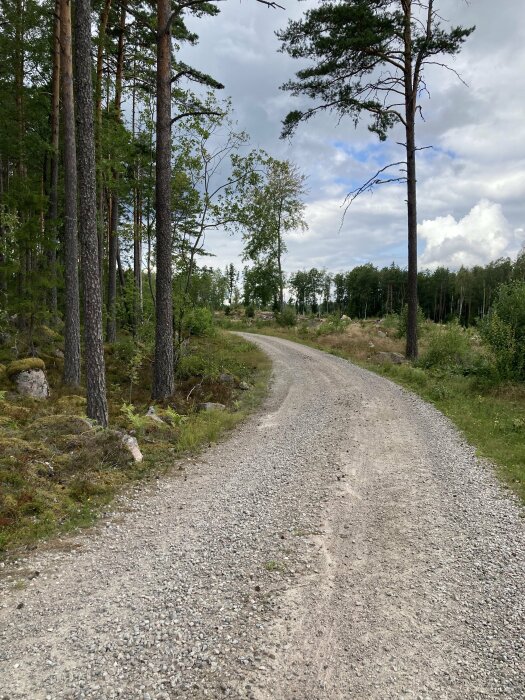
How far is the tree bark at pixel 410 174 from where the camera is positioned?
47.9 ft

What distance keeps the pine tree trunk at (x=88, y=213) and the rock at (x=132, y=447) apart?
4.25ft

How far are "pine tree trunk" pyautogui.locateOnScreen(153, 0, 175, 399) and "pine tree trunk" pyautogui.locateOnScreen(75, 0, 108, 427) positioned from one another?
2.45m

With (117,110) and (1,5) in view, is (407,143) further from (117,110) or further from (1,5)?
(1,5)

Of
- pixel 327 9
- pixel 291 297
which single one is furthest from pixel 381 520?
pixel 291 297

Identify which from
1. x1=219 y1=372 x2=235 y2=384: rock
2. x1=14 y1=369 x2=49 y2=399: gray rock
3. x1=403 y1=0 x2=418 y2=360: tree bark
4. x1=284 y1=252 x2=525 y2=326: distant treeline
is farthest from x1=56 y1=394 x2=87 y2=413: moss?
x1=284 y1=252 x2=525 y2=326: distant treeline

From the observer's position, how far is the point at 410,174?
1554 centimetres

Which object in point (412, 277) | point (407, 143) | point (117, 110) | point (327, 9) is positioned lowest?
point (412, 277)

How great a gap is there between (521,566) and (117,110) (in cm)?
1827

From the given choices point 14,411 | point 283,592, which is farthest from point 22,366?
point 283,592

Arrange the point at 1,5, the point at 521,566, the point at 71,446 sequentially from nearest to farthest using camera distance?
the point at 521,566 → the point at 71,446 → the point at 1,5

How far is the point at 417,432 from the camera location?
8453 millimetres

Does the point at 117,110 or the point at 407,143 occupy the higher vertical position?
the point at 117,110

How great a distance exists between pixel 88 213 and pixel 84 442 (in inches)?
166

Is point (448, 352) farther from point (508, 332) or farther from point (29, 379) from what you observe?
point (29, 379)
